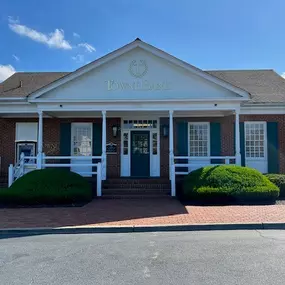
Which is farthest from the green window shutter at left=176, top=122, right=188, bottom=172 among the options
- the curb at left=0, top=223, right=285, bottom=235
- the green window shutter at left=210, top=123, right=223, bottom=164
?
the curb at left=0, top=223, right=285, bottom=235

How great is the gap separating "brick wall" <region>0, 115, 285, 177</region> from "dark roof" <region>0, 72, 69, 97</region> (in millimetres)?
1455

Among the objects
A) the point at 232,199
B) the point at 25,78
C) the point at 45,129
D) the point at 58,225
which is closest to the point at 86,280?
the point at 58,225

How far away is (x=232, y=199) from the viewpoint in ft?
37.3

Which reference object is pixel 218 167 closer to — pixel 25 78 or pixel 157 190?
pixel 157 190

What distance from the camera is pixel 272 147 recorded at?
1540 centimetres

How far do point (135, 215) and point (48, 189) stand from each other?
4.23 meters

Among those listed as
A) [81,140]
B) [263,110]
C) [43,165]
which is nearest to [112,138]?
[81,140]

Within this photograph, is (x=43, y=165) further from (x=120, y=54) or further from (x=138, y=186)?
(x=120, y=54)

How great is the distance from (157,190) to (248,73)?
34.2 feet

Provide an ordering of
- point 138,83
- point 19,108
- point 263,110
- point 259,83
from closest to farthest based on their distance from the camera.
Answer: point 138,83, point 19,108, point 263,110, point 259,83

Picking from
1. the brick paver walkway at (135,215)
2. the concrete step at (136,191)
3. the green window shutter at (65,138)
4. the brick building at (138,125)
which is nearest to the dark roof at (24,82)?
the brick building at (138,125)

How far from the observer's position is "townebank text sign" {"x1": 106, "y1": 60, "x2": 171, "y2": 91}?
13906mm

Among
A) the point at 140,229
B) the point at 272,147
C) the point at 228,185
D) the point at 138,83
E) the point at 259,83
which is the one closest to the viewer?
the point at 140,229

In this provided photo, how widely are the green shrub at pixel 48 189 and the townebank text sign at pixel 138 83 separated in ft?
14.3
